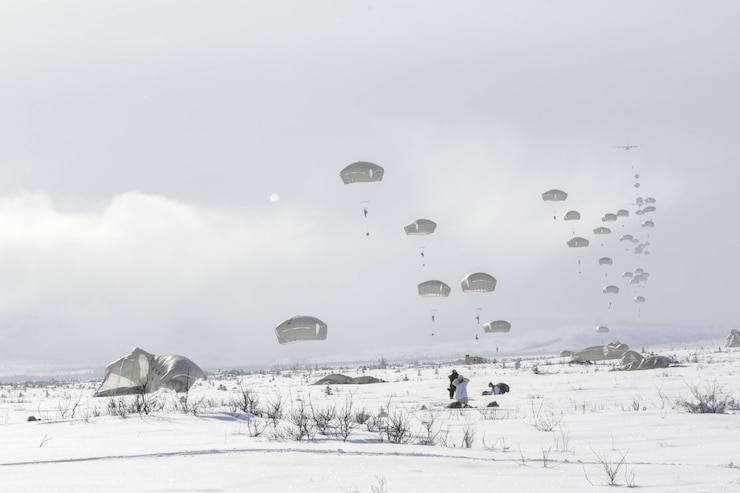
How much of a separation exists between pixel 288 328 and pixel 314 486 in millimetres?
33185

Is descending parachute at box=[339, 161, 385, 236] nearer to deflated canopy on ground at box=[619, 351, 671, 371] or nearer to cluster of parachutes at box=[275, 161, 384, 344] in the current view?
cluster of parachutes at box=[275, 161, 384, 344]

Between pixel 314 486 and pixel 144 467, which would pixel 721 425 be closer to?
pixel 314 486

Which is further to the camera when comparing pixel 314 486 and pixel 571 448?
pixel 571 448

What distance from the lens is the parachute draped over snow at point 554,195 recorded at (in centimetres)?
5366

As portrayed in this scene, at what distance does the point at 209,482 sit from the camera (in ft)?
17.9

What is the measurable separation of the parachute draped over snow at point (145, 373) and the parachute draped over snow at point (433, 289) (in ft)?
63.2

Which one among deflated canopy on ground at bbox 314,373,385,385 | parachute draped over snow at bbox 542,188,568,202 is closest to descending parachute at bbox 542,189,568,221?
parachute draped over snow at bbox 542,188,568,202

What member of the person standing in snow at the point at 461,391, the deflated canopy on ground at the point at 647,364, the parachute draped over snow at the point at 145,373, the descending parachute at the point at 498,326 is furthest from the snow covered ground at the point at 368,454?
the descending parachute at the point at 498,326

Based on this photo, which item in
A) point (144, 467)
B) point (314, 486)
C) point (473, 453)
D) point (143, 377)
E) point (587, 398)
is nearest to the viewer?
point (314, 486)

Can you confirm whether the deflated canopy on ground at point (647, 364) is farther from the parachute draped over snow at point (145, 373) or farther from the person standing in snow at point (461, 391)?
the parachute draped over snow at point (145, 373)

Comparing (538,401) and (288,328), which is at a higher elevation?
(288,328)

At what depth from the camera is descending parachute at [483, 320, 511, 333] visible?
51969 millimetres

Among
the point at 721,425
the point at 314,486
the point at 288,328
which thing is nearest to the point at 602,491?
the point at 314,486

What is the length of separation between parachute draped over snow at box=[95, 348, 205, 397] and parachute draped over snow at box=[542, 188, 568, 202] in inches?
1295
